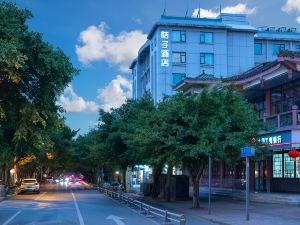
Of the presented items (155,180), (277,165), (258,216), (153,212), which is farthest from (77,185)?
(258,216)

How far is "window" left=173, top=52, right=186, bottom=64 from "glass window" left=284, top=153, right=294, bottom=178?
1493 inches

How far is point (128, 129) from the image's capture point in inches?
1565

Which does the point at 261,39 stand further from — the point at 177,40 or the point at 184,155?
the point at 184,155

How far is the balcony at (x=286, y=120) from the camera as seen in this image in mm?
32000

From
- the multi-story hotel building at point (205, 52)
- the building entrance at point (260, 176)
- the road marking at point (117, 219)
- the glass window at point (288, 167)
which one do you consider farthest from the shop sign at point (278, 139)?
the road marking at point (117, 219)

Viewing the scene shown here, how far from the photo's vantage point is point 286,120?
33.5 meters

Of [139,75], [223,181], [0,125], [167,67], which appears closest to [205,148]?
[0,125]

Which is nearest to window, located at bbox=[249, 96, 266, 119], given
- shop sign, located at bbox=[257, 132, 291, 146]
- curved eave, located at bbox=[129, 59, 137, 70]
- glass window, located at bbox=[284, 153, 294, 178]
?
glass window, located at bbox=[284, 153, 294, 178]

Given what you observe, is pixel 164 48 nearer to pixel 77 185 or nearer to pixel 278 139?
pixel 77 185

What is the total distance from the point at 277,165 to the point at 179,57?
37422 mm

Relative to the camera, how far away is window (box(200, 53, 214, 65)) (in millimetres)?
74438

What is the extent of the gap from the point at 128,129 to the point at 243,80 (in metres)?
8.85

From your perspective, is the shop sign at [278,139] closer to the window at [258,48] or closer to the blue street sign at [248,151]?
the blue street sign at [248,151]

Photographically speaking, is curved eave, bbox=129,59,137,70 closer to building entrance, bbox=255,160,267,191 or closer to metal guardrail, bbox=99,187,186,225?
metal guardrail, bbox=99,187,186,225
